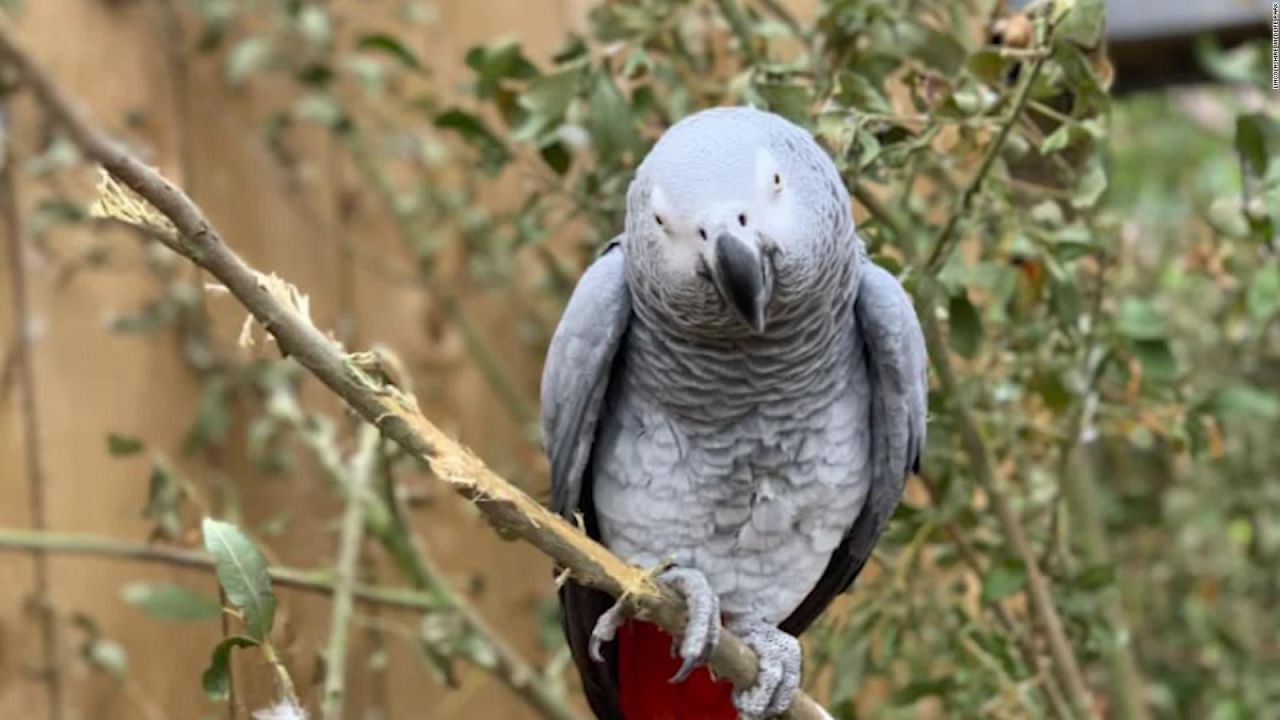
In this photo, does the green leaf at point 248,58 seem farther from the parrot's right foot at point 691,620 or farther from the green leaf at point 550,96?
the parrot's right foot at point 691,620

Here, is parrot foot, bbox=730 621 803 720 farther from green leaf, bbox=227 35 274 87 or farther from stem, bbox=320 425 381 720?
green leaf, bbox=227 35 274 87

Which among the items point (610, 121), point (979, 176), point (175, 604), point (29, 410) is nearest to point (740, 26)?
point (610, 121)

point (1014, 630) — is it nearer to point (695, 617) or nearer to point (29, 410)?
point (695, 617)

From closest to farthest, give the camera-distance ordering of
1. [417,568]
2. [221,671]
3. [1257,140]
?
[221,671] < [1257,140] < [417,568]

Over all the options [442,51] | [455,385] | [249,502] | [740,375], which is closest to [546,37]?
[442,51]

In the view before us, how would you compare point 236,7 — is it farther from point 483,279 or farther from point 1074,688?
point 1074,688

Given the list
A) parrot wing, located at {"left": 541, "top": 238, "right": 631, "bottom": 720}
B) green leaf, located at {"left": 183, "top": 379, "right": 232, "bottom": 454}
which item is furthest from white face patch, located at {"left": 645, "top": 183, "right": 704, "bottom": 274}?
green leaf, located at {"left": 183, "top": 379, "right": 232, "bottom": 454}

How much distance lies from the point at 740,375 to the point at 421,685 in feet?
3.33

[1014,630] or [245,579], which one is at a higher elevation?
[245,579]

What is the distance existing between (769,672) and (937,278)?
0.95ft

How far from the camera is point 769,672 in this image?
83 cm

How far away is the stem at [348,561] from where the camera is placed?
1011 millimetres

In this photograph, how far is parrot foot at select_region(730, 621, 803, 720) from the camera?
813 mm

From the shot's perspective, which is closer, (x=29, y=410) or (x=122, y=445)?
(x=122, y=445)
